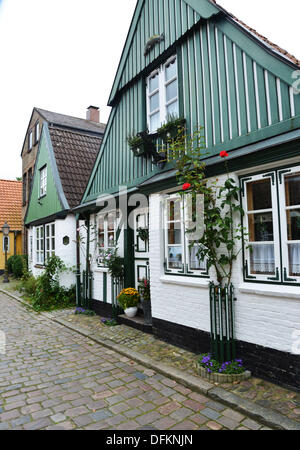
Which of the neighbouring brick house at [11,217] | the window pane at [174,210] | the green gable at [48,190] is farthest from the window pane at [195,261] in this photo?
the neighbouring brick house at [11,217]

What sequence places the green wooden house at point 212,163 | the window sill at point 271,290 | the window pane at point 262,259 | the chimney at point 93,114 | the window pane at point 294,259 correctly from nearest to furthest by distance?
the window sill at point 271,290
the window pane at point 294,259
the green wooden house at point 212,163
the window pane at point 262,259
the chimney at point 93,114

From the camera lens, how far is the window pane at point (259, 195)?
13.9 ft

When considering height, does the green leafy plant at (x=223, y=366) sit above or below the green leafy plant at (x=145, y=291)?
below

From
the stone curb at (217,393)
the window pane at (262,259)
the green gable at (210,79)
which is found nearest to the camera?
the stone curb at (217,393)

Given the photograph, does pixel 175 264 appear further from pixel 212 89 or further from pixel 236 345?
pixel 212 89

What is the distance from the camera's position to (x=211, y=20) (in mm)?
5309

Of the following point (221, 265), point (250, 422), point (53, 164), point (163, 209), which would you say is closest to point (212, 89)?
point (163, 209)

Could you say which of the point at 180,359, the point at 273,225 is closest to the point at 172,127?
the point at 273,225

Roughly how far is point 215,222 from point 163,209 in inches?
66.6

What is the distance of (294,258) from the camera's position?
3.93 metres

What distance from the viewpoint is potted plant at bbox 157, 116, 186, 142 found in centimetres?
571

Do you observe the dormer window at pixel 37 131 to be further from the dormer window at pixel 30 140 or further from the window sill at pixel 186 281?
the window sill at pixel 186 281

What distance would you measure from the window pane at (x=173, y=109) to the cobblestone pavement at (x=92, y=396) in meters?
4.63

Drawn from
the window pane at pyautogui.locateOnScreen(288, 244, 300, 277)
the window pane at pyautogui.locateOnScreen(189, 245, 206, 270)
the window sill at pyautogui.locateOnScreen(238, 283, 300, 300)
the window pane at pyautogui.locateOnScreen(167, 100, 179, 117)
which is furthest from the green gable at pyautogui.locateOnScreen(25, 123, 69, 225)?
the window pane at pyautogui.locateOnScreen(288, 244, 300, 277)
